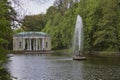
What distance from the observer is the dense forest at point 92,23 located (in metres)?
59.2

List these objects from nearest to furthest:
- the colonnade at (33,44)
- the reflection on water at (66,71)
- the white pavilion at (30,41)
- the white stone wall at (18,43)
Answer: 1. the reflection on water at (66,71)
2. the white pavilion at (30,41)
3. the white stone wall at (18,43)
4. the colonnade at (33,44)

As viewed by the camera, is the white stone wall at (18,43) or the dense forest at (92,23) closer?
the dense forest at (92,23)

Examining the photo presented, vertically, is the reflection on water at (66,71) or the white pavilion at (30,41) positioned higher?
the white pavilion at (30,41)

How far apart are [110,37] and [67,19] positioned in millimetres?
15954

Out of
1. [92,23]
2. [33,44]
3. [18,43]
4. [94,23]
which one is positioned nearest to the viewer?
[94,23]

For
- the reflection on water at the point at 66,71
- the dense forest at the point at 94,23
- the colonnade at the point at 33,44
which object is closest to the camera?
the reflection on water at the point at 66,71

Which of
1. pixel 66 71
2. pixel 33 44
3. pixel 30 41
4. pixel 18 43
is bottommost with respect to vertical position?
pixel 66 71

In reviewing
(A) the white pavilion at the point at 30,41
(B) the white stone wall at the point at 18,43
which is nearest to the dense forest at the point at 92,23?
(A) the white pavilion at the point at 30,41

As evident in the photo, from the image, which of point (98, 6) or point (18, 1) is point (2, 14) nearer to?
point (18, 1)

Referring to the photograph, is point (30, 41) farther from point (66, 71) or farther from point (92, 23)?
point (66, 71)

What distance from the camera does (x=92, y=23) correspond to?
64625mm

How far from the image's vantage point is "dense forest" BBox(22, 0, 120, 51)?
59.2 metres

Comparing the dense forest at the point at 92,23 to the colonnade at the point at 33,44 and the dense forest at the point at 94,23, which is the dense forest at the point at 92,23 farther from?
the colonnade at the point at 33,44

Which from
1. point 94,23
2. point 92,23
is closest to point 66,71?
point 94,23
